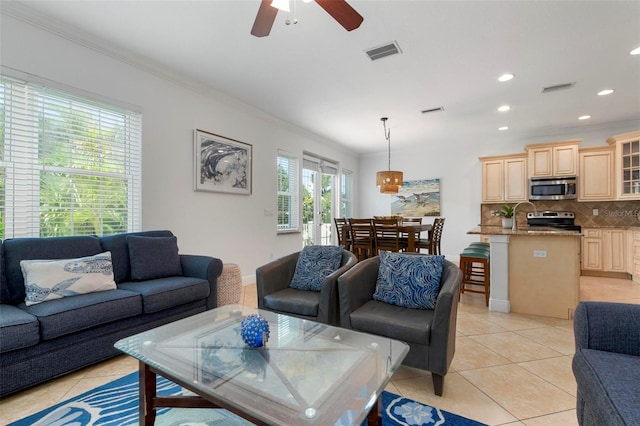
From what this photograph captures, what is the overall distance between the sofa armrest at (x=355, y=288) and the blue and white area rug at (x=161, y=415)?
1.83 ft

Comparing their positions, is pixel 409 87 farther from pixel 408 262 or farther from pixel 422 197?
pixel 422 197

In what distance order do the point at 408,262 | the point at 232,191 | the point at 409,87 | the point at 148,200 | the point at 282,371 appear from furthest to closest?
the point at 232,191 → the point at 409,87 → the point at 148,200 → the point at 408,262 → the point at 282,371

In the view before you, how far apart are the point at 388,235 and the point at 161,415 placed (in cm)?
339

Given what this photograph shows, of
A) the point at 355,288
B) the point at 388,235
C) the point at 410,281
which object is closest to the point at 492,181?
the point at 388,235

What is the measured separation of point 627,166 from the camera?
4953 mm

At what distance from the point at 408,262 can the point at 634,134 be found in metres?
5.29

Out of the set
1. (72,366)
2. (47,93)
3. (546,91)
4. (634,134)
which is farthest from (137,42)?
(634,134)

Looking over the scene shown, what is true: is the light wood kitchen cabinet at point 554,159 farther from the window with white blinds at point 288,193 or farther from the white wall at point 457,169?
the window with white blinds at point 288,193

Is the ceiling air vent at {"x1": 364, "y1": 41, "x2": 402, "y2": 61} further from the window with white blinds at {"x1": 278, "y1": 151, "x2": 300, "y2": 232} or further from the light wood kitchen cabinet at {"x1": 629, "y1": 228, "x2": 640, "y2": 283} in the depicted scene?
the light wood kitchen cabinet at {"x1": 629, "y1": 228, "x2": 640, "y2": 283}

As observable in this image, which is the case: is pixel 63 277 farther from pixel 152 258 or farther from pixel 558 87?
pixel 558 87

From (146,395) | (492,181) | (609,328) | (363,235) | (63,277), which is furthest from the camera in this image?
(492,181)

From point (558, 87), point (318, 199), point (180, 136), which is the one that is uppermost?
point (558, 87)

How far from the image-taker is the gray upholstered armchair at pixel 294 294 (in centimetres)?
219

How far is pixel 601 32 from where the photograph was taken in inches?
106
